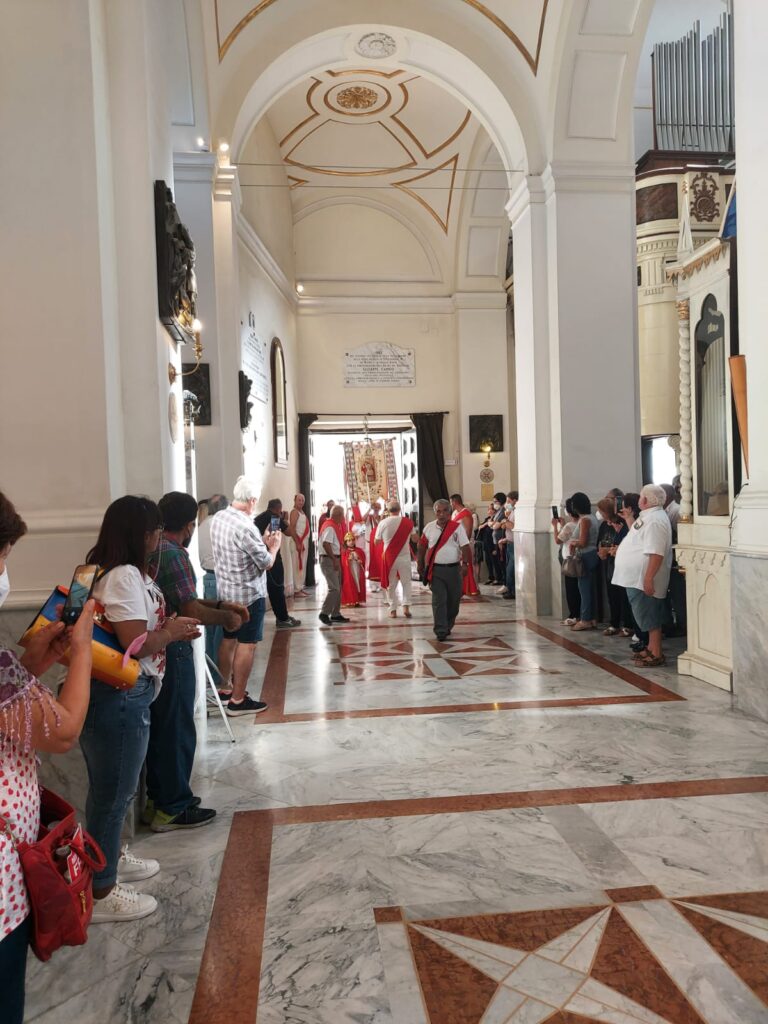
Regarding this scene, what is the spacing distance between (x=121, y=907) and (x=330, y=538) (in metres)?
5.86

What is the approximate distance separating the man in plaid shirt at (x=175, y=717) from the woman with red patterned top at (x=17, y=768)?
167 centimetres

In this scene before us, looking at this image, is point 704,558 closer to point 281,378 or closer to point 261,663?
point 261,663

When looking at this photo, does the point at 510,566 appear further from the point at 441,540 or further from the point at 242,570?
the point at 242,570

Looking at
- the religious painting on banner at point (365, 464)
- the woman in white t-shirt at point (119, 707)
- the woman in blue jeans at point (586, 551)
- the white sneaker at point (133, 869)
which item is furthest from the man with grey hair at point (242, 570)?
the religious painting on banner at point (365, 464)

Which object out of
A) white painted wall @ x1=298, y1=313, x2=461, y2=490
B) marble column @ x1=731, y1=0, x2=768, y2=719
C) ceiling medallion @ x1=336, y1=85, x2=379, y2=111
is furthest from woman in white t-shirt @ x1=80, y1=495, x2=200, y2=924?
white painted wall @ x1=298, y1=313, x2=461, y2=490

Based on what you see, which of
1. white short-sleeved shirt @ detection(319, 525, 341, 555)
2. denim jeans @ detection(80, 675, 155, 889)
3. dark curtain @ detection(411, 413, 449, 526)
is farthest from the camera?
dark curtain @ detection(411, 413, 449, 526)

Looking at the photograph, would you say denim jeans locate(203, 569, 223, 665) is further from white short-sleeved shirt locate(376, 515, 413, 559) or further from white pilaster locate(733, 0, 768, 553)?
white pilaster locate(733, 0, 768, 553)

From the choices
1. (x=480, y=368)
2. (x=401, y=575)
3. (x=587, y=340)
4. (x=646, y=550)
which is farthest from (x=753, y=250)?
(x=480, y=368)

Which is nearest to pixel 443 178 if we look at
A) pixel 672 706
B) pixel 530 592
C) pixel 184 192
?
pixel 184 192

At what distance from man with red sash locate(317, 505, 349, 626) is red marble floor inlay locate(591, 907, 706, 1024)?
6.14 m

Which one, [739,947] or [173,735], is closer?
[739,947]

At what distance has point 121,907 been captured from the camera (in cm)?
253

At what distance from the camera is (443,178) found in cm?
1387

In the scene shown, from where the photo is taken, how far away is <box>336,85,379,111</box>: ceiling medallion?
467 inches
